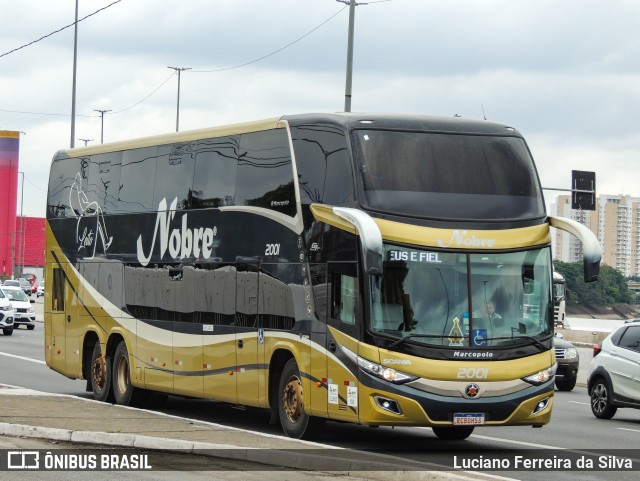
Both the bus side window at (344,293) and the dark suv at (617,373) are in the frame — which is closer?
the bus side window at (344,293)

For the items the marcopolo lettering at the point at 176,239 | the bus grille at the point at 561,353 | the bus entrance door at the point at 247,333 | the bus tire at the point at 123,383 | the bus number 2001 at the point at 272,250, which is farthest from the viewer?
the bus grille at the point at 561,353

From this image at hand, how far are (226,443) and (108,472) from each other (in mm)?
2028

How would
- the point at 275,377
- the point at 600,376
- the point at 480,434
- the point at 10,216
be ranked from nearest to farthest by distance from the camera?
the point at 275,377, the point at 480,434, the point at 600,376, the point at 10,216

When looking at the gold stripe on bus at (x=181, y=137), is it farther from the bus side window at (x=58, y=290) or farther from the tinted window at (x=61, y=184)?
the bus side window at (x=58, y=290)

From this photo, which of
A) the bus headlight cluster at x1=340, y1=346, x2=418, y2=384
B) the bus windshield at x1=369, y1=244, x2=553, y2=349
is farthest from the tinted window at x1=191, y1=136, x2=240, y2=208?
the bus headlight cluster at x1=340, y1=346, x2=418, y2=384

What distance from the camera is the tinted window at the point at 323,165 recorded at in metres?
16.1

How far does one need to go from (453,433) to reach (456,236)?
329 cm

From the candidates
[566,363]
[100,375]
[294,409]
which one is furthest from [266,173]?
[566,363]

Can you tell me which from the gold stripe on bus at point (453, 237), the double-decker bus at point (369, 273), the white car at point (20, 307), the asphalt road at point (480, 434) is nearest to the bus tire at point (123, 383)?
the asphalt road at point (480, 434)

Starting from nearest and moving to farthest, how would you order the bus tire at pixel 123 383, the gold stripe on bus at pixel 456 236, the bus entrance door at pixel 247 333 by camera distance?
the gold stripe on bus at pixel 456 236
the bus entrance door at pixel 247 333
the bus tire at pixel 123 383

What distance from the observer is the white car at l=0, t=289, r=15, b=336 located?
1900 inches

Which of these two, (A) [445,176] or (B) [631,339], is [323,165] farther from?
(B) [631,339]

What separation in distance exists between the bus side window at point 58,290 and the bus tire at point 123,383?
7.97ft

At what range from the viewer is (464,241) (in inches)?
617
